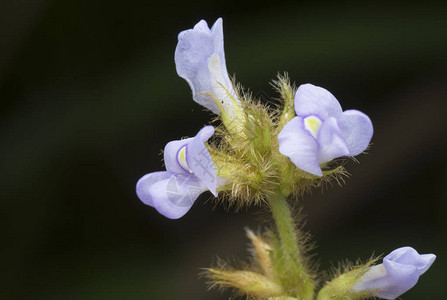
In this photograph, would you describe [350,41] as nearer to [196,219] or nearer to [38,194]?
[196,219]

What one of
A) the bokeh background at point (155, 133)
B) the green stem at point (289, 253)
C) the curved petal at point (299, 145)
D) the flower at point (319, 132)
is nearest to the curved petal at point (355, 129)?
the flower at point (319, 132)

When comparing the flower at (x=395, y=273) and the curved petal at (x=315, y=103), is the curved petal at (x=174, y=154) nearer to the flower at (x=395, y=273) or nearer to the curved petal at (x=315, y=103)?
the curved petal at (x=315, y=103)

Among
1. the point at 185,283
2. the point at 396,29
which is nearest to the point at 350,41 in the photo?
the point at 396,29

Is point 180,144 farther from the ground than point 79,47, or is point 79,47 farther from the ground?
point 79,47

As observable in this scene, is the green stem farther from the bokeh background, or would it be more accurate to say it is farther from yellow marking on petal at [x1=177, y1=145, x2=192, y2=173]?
the bokeh background

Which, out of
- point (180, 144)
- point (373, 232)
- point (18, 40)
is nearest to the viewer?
point (180, 144)

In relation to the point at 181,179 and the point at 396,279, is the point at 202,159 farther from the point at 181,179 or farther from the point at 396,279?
the point at 396,279

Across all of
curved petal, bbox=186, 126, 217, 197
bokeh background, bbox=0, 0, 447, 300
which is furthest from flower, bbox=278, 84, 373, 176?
bokeh background, bbox=0, 0, 447, 300
